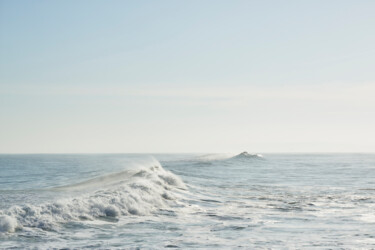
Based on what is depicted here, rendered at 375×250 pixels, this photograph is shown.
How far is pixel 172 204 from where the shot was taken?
59.2ft

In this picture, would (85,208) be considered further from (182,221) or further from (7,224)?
(182,221)

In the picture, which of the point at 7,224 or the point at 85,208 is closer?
the point at 7,224

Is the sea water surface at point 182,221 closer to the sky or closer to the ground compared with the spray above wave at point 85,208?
closer to the ground

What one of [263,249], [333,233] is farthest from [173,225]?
[333,233]

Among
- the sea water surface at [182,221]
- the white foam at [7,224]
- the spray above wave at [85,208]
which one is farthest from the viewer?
the spray above wave at [85,208]

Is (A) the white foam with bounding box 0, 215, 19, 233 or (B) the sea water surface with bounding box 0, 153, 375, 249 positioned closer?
(B) the sea water surface with bounding box 0, 153, 375, 249

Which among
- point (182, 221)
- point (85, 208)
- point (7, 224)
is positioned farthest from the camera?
point (85, 208)

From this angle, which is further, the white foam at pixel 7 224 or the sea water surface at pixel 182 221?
the white foam at pixel 7 224

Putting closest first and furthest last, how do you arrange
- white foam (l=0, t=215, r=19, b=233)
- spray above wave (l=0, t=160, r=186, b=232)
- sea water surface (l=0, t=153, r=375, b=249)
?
sea water surface (l=0, t=153, r=375, b=249)
white foam (l=0, t=215, r=19, b=233)
spray above wave (l=0, t=160, r=186, b=232)

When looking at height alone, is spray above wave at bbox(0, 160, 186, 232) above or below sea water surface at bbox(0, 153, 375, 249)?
above

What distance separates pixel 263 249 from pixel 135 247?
3077 millimetres

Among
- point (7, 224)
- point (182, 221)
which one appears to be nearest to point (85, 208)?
point (7, 224)

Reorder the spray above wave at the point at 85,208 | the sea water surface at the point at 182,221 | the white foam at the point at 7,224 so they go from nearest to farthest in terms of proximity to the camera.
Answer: the sea water surface at the point at 182,221
the white foam at the point at 7,224
the spray above wave at the point at 85,208

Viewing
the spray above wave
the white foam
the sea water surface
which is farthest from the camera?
the spray above wave
